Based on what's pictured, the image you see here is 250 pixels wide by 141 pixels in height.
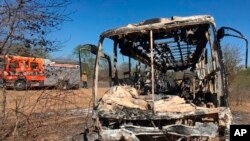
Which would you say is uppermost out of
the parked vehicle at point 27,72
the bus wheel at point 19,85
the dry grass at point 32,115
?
the parked vehicle at point 27,72

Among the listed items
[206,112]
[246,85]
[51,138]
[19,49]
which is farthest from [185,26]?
[246,85]

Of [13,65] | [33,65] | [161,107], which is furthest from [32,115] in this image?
[161,107]

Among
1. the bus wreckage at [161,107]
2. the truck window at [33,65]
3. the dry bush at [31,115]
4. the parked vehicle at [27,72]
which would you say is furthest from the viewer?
→ the truck window at [33,65]

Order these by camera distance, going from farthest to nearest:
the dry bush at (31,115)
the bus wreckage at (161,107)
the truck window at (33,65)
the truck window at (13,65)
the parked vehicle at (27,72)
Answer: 1. the truck window at (33,65)
2. the truck window at (13,65)
3. the parked vehicle at (27,72)
4. the dry bush at (31,115)
5. the bus wreckage at (161,107)

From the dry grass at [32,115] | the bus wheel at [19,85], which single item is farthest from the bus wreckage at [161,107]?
the bus wheel at [19,85]

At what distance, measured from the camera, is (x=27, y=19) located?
750 centimetres

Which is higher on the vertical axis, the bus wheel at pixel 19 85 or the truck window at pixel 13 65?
the truck window at pixel 13 65

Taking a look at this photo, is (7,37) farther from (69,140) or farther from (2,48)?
(69,140)

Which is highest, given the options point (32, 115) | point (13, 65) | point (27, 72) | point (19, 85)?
point (13, 65)

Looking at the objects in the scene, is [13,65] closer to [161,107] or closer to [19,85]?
[19,85]

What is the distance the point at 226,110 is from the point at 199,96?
283 cm

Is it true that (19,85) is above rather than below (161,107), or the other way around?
above

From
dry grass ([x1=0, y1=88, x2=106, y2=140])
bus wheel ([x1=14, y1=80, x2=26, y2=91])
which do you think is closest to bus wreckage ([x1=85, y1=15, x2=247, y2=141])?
dry grass ([x1=0, y1=88, x2=106, y2=140])

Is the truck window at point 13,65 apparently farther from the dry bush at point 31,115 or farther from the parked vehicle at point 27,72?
the dry bush at point 31,115
